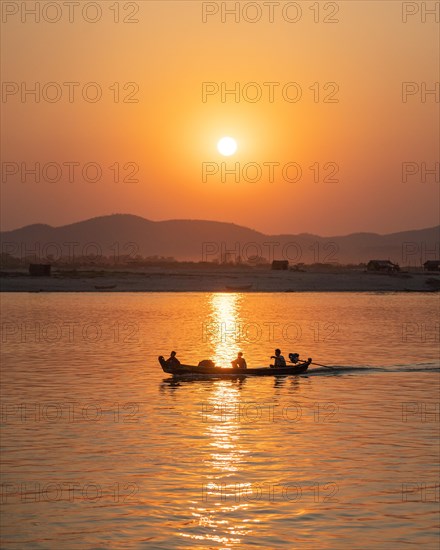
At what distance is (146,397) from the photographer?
132 ft

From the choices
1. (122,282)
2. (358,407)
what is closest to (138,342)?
(358,407)

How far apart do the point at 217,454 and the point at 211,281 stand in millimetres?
140659

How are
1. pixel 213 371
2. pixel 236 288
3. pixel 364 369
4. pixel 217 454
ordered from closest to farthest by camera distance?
pixel 217 454, pixel 213 371, pixel 364 369, pixel 236 288

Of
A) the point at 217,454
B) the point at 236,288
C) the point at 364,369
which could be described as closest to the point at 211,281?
the point at 236,288

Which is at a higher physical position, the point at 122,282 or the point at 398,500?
the point at 122,282

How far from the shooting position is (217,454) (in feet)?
89.1

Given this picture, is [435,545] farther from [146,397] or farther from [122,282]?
[122,282]

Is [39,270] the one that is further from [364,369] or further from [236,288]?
[364,369]

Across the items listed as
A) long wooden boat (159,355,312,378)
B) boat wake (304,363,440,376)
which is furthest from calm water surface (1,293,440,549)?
long wooden boat (159,355,312,378)

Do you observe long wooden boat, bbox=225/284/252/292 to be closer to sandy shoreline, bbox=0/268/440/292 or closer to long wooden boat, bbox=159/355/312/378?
sandy shoreline, bbox=0/268/440/292

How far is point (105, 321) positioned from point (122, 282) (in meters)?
68.2

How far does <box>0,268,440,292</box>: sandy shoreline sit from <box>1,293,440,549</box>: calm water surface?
299 feet

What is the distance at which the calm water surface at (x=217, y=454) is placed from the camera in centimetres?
2009

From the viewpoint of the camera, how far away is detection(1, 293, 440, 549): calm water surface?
20094 millimetres
